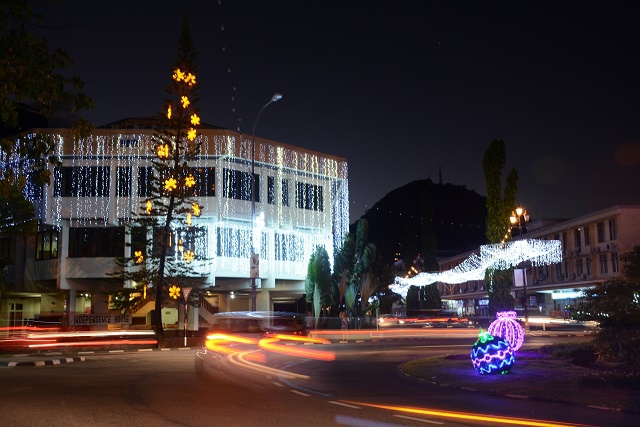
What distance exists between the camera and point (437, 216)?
124 meters

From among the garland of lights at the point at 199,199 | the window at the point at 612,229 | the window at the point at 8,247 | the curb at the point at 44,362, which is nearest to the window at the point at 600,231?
the window at the point at 612,229

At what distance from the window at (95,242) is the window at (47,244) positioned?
1.66 m

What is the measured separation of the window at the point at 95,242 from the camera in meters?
47.5

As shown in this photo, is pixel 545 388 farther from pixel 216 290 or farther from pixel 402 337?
pixel 216 290

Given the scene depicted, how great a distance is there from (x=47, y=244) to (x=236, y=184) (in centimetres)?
1420

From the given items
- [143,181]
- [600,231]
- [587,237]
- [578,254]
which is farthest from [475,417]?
[578,254]

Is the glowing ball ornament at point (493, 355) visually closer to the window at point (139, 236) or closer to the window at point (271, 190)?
the window at point (139, 236)

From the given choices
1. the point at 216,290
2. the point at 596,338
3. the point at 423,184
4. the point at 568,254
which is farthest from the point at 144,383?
the point at 423,184

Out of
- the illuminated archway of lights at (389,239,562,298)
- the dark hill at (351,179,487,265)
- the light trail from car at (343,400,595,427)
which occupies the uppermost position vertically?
the dark hill at (351,179,487,265)

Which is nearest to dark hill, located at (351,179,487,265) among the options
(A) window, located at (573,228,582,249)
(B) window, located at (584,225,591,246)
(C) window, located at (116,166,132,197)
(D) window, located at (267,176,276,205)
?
(A) window, located at (573,228,582,249)

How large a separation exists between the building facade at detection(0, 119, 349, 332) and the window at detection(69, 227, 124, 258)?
0.07 meters

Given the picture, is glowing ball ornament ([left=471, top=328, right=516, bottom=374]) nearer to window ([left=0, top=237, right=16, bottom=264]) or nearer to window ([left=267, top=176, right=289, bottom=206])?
window ([left=267, top=176, right=289, bottom=206])

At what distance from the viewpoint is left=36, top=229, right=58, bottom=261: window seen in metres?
48.7

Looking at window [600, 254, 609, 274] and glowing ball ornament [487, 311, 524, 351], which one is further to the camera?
window [600, 254, 609, 274]
